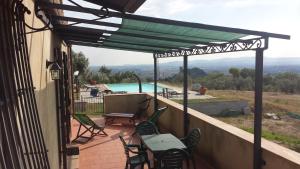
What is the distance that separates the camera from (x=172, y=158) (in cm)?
575

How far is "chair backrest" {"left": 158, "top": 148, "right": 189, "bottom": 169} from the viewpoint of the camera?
5.74 metres

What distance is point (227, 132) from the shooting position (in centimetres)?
638

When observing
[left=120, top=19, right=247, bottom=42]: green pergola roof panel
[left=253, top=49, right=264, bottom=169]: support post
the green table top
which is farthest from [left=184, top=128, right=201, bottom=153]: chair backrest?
[left=120, top=19, right=247, bottom=42]: green pergola roof panel

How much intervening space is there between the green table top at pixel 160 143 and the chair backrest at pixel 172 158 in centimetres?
20

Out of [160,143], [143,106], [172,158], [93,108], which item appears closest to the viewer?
[172,158]

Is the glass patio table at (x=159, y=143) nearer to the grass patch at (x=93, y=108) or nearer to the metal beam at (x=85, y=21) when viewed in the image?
the metal beam at (x=85, y=21)

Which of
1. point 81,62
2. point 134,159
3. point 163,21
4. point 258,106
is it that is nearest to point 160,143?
point 134,159

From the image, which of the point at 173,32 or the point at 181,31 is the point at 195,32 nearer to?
the point at 181,31

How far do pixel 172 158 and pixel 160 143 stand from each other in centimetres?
70

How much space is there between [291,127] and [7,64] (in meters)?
24.0

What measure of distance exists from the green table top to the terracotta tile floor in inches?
36.4

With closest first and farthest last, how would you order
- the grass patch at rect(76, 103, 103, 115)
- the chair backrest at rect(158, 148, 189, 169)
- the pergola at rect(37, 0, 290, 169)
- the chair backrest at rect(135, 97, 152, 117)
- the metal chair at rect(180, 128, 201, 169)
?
the pergola at rect(37, 0, 290, 169)
the chair backrest at rect(158, 148, 189, 169)
the metal chair at rect(180, 128, 201, 169)
the chair backrest at rect(135, 97, 152, 117)
the grass patch at rect(76, 103, 103, 115)

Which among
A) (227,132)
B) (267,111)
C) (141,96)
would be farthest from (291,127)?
(227,132)

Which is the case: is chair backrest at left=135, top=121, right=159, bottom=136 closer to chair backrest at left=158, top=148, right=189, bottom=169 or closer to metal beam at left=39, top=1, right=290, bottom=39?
chair backrest at left=158, top=148, right=189, bottom=169
